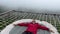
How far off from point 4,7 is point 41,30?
9.03 m

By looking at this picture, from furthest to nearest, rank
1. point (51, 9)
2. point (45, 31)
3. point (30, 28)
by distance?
1. point (51, 9)
2. point (45, 31)
3. point (30, 28)

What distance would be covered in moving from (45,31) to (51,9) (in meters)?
7.83

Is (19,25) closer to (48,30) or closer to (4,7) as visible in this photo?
(48,30)

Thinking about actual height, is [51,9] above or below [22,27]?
below

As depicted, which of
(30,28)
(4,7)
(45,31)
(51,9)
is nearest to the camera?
(30,28)

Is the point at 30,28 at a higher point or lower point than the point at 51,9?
higher

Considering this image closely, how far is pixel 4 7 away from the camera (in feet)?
39.4

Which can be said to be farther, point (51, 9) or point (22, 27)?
point (51, 9)

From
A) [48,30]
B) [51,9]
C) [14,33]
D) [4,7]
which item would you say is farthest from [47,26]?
[4,7]

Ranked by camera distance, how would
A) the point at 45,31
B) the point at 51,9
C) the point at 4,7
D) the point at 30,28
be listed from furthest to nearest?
the point at 4,7 < the point at 51,9 < the point at 45,31 < the point at 30,28

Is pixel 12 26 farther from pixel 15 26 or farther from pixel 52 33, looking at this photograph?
pixel 52 33

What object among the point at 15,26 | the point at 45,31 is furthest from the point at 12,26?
the point at 45,31

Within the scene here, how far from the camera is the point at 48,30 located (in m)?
3.43

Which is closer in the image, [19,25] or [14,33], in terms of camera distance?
[14,33]
